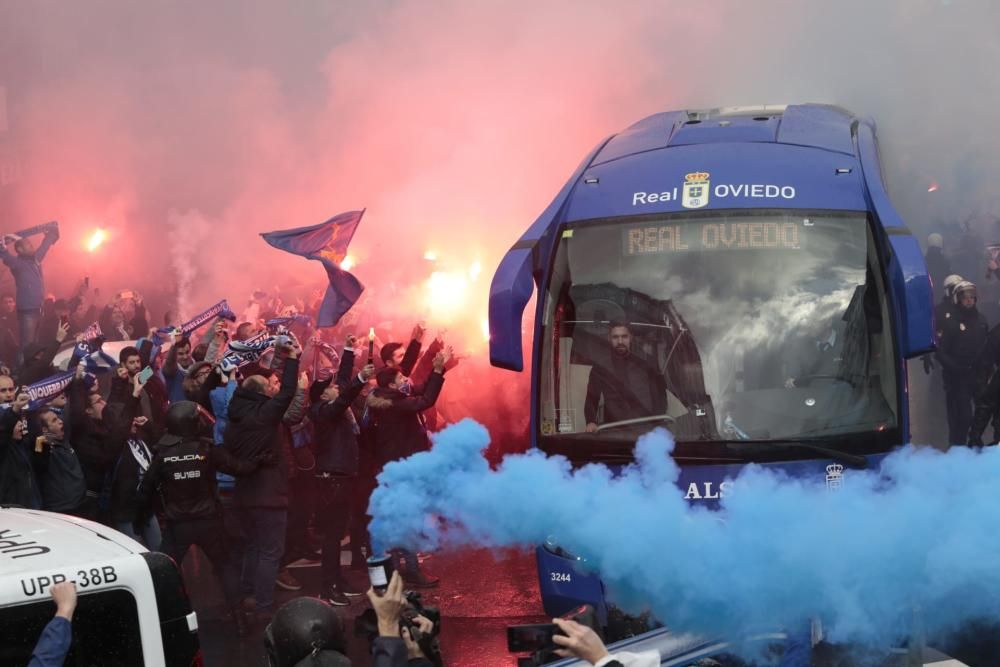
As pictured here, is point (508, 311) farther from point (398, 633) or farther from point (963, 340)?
point (963, 340)

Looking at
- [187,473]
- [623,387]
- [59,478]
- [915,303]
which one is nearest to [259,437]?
[187,473]

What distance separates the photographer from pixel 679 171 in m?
8.02

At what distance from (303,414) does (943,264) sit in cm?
774

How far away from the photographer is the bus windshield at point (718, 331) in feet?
23.7

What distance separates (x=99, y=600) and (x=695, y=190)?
455 cm

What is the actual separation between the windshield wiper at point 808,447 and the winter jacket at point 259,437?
3.13 metres

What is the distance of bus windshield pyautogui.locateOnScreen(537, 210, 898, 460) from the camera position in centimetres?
722

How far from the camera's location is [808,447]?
695cm

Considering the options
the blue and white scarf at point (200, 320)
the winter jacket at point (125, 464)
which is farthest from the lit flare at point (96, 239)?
the winter jacket at point (125, 464)

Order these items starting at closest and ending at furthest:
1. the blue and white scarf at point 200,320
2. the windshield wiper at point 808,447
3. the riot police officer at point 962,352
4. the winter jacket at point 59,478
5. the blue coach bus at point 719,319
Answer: the windshield wiper at point 808,447, the blue coach bus at point 719,319, the winter jacket at point 59,478, the blue and white scarf at point 200,320, the riot police officer at point 962,352

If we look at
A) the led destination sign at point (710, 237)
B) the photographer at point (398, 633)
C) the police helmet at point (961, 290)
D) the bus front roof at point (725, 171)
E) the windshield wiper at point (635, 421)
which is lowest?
the photographer at point (398, 633)

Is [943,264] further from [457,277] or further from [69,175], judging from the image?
[69,175]

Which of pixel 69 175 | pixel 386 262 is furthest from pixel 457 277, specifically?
pixel 69 175

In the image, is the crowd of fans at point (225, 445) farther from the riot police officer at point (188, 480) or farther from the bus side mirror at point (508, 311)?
the bus side mirror at point (508, 311)
